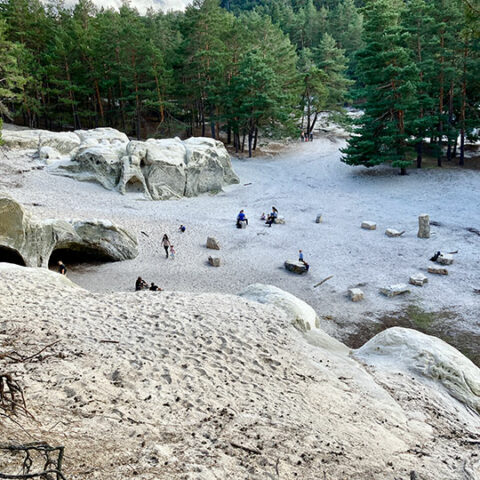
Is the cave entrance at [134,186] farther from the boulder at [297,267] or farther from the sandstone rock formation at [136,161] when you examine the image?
the boulder at [297,267]

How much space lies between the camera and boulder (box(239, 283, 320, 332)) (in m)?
9.96

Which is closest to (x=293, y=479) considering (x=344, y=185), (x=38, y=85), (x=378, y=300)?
(x=378, y=300)

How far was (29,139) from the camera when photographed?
102ft

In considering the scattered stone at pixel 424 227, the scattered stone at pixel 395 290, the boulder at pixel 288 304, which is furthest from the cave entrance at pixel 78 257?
the scattered stone at pixel 424 227

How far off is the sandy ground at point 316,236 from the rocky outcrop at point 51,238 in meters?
0.92

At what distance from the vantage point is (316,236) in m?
22.7

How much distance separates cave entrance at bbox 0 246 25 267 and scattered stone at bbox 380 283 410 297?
14.6 meters

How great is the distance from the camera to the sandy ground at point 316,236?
16031 mm

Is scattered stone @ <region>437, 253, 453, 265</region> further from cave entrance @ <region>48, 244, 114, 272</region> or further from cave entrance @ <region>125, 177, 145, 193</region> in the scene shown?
cave entrance @ <region>125, 177, 145, 193</region>

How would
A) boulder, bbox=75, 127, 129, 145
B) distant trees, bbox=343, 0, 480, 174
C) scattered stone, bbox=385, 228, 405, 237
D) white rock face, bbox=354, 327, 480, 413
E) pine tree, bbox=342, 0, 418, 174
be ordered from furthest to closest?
boulder, bbox=75, 127, 129, 145, pine tree, bbox=342, 0, 418, 174, distant trees, bbox=343, 0, 480, 174, scattered stone, bbox=385, 228, 405, 237, white rock face, bbox=354, 327, 480, 413

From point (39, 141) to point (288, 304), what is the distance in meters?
28.6

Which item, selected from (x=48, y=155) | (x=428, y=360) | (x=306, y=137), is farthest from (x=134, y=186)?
(x=306, y=137)

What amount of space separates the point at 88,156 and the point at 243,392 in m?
→ 24.6

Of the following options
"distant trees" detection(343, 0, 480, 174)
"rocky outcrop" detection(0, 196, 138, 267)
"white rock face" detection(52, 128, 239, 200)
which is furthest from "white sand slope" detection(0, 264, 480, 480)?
"distant trees" detection(343, 0, 480, 174)
